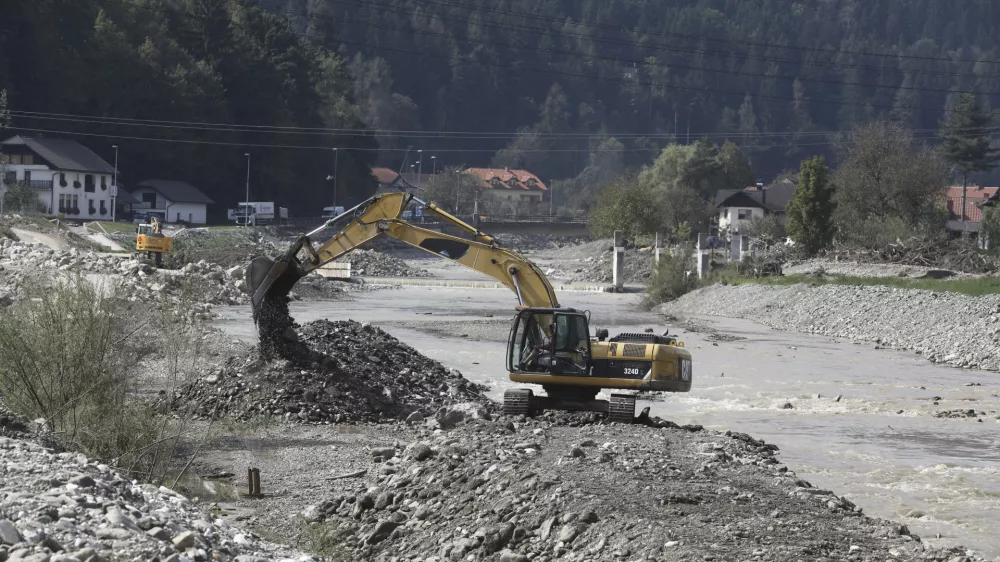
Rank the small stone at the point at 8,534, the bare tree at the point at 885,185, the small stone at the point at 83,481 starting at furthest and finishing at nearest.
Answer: the bare tree at the point at 885,185 → the small stone at the point at 83,481 → the small stone at the point at 8,534

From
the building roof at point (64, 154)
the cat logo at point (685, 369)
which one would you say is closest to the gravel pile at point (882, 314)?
the cat logo at point (685, 369)

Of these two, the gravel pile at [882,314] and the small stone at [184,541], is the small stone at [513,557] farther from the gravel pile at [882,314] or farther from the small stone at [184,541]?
the gravel pile at [882,314]

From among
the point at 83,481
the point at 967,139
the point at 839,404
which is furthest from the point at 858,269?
the point at 967,139

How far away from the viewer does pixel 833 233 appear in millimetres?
79062

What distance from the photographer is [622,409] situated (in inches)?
856

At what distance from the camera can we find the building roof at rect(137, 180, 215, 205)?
11019cm

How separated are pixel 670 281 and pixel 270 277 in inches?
1853

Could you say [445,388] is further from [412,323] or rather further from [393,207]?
[412,323]

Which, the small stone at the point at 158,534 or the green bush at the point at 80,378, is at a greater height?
the green bush at the point at 80,378

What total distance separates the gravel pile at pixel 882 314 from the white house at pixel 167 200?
57.0 metres

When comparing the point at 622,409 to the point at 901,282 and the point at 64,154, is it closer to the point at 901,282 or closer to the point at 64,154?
the point at 901,282

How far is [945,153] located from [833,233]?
5212cm

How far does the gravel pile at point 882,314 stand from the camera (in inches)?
1686

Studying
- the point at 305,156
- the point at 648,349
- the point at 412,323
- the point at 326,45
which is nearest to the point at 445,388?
the point at 648,349
